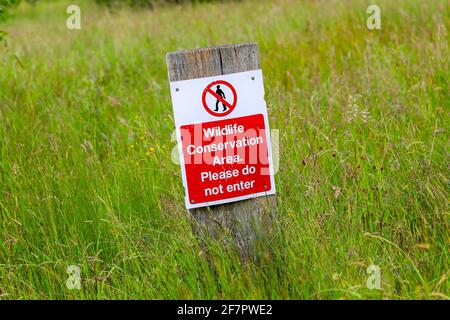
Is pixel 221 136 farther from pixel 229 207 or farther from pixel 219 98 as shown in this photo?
pixel 229 207

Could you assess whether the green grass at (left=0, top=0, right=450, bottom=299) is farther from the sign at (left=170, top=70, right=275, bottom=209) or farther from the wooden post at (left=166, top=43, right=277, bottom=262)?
the sign at (left=170, top=70, right=275, bottom=209)

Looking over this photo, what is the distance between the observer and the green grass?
278 cm

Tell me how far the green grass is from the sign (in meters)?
0.27

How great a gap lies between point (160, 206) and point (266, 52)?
3299mm

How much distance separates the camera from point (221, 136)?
8.89 ft

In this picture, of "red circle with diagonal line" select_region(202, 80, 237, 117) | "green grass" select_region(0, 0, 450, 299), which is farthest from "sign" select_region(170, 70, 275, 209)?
"green grass" select_region(0, 0, 450, 299)

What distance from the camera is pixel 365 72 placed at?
496 centimetres

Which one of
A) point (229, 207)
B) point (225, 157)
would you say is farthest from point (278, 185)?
point (225, 157)

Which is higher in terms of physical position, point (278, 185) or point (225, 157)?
point (225, 157)

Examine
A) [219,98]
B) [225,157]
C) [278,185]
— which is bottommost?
[278,185]

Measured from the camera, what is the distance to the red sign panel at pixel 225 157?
2.70 metres

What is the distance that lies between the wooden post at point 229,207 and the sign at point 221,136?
0.04 m

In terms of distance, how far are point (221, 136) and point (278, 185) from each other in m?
0.74
